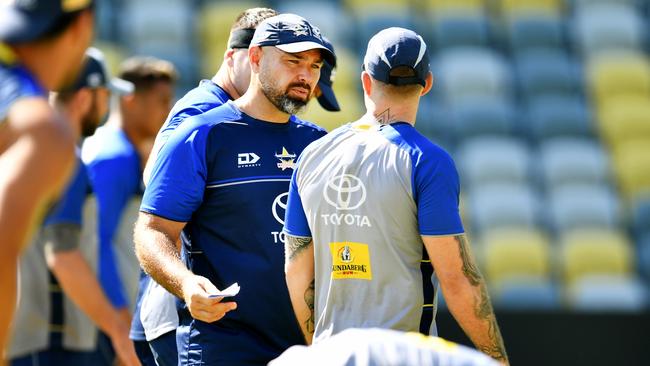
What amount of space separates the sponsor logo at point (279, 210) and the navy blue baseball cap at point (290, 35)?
52 centimetres

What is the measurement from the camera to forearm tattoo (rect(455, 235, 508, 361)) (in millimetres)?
3666

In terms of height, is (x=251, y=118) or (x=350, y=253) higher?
(x=251, y=118)

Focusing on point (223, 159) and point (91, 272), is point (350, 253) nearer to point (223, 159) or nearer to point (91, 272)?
point (223, 159)

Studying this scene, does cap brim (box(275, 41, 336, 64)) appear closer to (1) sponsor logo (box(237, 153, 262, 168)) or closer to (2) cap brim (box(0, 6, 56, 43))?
(1) sponsor logo (box(237, 153, 262, 168))

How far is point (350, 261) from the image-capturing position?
12.3ft

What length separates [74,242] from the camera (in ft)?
17.7

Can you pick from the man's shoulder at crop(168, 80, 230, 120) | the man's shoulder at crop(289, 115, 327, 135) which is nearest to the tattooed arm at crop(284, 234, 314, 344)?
the man's shoulder at crop(289, 115, 327, 135)

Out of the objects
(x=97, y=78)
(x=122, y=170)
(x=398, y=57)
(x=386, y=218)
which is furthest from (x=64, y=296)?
(x=398, y=57)

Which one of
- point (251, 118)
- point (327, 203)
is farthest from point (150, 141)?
point (327, 203)

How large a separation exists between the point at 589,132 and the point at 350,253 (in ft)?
26.1

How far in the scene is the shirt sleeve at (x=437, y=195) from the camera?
11.9 ft

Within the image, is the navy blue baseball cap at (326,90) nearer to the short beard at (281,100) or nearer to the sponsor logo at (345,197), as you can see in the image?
the short beard at (281,100)

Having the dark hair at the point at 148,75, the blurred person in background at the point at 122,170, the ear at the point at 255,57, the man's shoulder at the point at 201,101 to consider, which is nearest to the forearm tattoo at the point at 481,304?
the ear at the point at 255,57

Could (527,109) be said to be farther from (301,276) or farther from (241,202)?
(301,276)
